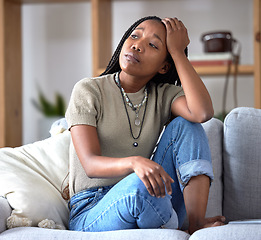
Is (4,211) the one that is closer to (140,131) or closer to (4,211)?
(4,211)

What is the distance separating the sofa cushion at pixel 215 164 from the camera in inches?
70.8

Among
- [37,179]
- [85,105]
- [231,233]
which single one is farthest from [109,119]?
[231,233]

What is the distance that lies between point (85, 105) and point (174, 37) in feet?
1.24

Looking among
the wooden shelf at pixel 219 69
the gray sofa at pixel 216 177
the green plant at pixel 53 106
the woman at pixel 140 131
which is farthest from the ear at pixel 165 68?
the green plant at pixel 53 106

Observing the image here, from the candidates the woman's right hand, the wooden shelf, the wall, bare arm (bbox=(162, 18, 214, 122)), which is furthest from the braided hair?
the wall

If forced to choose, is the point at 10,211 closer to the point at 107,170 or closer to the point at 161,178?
the point at 107,170

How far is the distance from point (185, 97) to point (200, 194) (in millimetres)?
341

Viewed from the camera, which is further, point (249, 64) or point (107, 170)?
point (249, 64)

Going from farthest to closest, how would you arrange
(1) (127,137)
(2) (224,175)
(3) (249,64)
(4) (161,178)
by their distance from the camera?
(3) (249,64), (2) (224,175), (1) (127,137), (4) (161,178)

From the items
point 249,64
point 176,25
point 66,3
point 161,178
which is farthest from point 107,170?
point 66,3

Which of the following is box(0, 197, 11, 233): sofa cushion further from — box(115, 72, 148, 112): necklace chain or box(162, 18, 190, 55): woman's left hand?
box(162, 18, 190, 55): woman's left hand

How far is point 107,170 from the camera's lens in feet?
4.41

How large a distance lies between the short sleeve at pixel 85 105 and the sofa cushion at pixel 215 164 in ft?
1.67

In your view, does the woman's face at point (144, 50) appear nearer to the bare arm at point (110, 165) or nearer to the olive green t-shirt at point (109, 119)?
the olive green t-shirt at point (109, 119)
